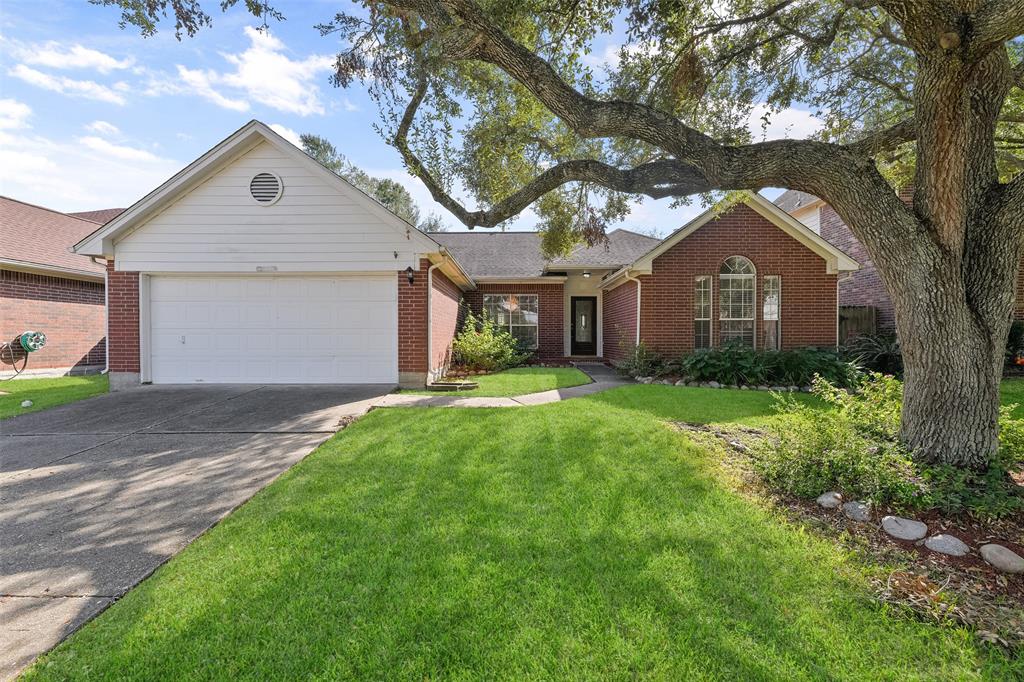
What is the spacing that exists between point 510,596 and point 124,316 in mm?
10301

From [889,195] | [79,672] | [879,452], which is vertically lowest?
[79,672]

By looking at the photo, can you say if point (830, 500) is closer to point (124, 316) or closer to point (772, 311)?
point (772, 311)

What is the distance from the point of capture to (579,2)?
248 inches

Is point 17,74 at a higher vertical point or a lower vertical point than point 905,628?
higher

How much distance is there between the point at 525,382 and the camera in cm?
933

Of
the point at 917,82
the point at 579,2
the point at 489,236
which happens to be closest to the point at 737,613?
the point at 917,82

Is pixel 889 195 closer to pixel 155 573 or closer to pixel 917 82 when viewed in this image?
pixel 917 82

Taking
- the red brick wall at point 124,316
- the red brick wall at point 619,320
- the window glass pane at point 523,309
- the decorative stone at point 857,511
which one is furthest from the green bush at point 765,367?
the red brick wall at point 124,316

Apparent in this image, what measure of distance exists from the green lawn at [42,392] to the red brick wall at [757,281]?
12.0 meters

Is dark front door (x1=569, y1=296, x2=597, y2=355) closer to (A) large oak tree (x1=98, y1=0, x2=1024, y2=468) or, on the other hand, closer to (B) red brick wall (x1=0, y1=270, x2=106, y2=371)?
(A) large oak tree (x1=98, y1=0, x2=1024, y2=468)

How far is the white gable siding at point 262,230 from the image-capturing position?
27.9 feet

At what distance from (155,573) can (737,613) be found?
10.7ft

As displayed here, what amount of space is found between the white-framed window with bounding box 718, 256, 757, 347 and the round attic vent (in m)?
10.5

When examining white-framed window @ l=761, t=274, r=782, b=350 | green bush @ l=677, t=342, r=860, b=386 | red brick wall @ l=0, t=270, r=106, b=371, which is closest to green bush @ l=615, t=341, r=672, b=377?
green bush @ l=677, t=342, r=860, b=386
